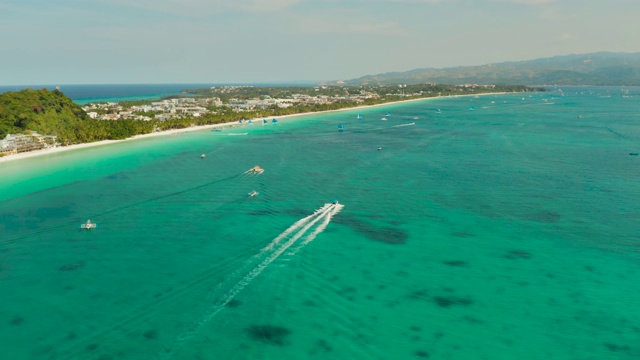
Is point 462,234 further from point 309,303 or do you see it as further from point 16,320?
point 16,320

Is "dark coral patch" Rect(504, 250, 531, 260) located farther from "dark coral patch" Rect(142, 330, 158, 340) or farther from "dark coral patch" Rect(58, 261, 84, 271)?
"dark coral patch" Rect(58, 261, 84, 271)

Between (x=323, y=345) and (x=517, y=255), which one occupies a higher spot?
(x=517, y=255)

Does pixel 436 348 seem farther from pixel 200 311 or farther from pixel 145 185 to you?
pixel 145 185

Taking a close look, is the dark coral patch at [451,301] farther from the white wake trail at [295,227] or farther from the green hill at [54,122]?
the green hill at [54,122]

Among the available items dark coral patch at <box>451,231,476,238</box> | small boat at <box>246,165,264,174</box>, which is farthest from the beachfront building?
dark coral patch at <box>451,231,476,238</box>

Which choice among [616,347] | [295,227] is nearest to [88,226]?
[295,227]

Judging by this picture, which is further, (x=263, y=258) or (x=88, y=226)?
(x=88, y=226)
